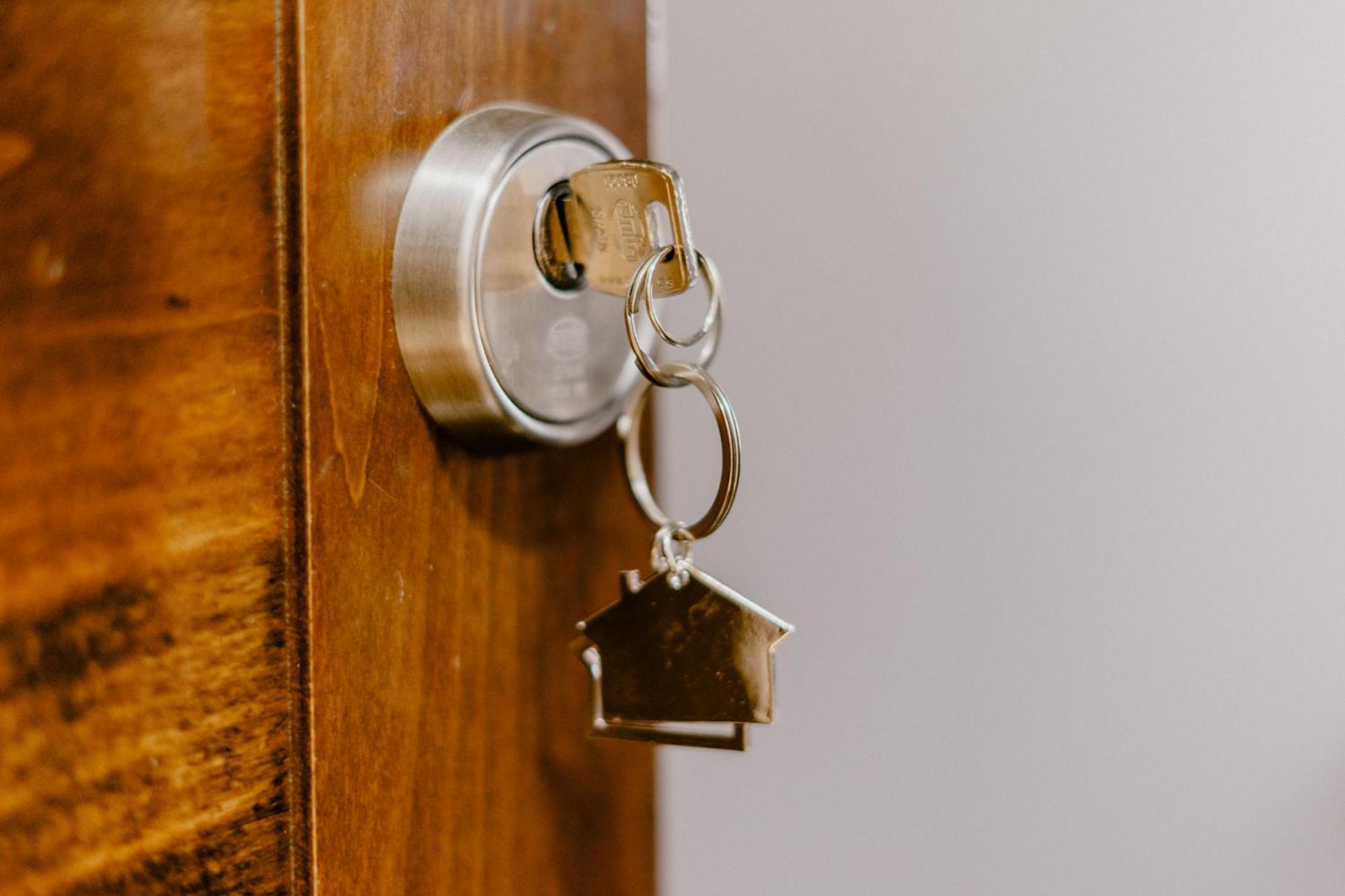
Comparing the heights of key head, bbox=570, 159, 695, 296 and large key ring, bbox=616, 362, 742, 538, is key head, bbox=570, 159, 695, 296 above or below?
above

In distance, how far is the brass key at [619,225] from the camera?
1.22 feet

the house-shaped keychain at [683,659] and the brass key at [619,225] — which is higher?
the brass key at [619,225]

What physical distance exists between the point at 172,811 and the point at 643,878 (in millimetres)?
290

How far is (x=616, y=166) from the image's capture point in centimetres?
38

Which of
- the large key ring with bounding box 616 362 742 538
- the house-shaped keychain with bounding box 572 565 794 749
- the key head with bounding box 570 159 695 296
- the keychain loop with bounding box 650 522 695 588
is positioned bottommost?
the house-shaped keychain with bounding box 572 565 794 749

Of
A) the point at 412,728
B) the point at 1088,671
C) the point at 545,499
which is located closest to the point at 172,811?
the point at 412,728

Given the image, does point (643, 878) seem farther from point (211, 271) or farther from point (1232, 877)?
point (211, 271)

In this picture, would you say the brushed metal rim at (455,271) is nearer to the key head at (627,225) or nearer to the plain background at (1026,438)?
the key head at (627,225)

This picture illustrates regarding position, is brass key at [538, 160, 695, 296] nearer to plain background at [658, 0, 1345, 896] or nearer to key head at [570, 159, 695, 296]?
key head at [570, 159, 695, 296]

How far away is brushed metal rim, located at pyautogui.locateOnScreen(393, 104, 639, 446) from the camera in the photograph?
39 centimetres

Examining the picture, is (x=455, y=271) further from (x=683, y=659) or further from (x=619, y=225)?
(x=683, y=659)

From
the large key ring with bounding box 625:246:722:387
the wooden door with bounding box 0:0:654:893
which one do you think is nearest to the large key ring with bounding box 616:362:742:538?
the large key ring with bounding box 625:246:722:387

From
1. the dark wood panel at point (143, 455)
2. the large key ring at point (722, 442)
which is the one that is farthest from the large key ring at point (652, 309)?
the dark wood panel at point (143, 455)

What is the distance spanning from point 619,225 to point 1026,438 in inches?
8.4
